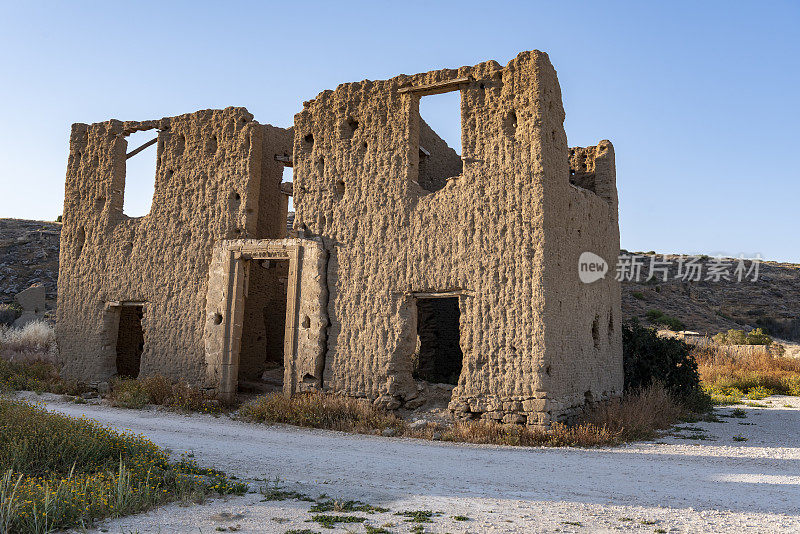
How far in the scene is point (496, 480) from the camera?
6348 mm

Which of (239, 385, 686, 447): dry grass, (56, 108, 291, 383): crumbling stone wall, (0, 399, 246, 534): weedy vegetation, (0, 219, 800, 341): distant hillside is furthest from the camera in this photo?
(0, 219, 800, 341): distant hillside

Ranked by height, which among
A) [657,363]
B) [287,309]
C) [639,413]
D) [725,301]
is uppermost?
[725,301]

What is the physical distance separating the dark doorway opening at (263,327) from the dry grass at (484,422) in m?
2.96

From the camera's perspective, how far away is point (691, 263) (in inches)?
1636

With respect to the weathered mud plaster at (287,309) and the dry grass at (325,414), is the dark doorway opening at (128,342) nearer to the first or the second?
the weathered mud plaster at (287,309)

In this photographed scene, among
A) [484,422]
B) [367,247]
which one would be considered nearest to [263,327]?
[367,247]

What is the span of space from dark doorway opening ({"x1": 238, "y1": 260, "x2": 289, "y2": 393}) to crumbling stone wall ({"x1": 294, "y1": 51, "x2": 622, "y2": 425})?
Result: 126 inches

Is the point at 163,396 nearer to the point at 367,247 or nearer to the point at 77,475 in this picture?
the point at 367,247

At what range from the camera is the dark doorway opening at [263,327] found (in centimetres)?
1418

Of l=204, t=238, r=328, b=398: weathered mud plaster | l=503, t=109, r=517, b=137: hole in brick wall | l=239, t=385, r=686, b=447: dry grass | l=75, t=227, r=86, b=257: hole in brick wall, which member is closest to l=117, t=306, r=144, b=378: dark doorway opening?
l=75, t=227, r=86, b=257: hole in brick wall

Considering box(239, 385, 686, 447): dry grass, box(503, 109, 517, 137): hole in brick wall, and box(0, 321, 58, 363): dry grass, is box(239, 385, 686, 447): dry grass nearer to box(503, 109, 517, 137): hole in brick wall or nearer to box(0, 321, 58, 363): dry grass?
box(503, 109, 517, 137): hole in brick wall

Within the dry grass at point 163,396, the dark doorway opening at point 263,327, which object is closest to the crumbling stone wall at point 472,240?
the dry grass at point 163,396

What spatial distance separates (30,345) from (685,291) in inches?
1335

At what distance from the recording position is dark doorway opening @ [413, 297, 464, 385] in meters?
14.8
